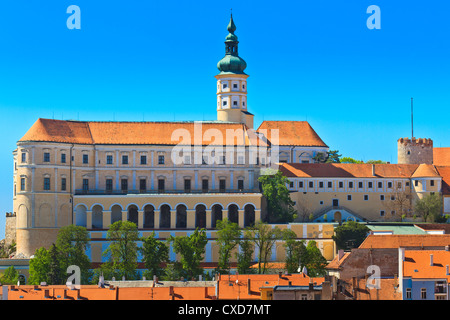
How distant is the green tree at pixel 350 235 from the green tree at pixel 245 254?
7.84 m

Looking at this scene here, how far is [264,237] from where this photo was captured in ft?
268

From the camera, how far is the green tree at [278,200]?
87.0 metres

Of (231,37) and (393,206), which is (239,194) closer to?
(393,206)

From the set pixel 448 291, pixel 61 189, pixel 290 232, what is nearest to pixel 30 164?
pixel 61 189

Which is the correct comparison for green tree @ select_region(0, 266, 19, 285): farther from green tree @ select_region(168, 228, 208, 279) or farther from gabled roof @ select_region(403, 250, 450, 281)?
gabled roof @ select_region(403, 250, 450, 281)

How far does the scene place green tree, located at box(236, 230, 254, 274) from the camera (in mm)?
78844

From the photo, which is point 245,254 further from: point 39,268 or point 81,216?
point 81,216

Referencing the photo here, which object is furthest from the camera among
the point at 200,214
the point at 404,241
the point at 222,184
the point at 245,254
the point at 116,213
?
the point at 222,184

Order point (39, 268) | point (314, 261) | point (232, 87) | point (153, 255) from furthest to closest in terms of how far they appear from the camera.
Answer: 1. point (232, 87)
2. point (153, 255)
3. point (39, 268)
4. point (314, 261)

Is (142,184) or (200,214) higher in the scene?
(142,184)

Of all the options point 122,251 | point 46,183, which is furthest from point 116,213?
point 122,251

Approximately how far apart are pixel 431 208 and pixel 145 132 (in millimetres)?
29602

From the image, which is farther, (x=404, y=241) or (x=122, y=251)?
(x=122, y=251)

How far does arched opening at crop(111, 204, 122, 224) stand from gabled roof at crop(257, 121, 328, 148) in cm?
2003
